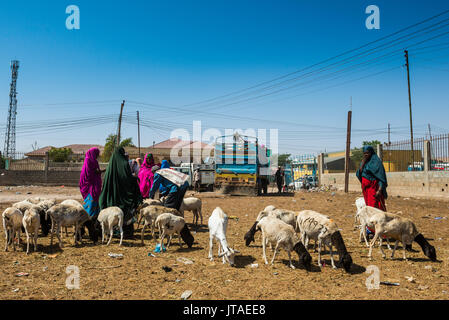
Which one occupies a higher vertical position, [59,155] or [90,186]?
[59,155]

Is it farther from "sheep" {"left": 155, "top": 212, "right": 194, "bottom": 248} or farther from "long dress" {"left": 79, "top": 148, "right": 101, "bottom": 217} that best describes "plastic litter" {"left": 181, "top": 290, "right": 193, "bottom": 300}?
"long dress" {"left": 79, "top": 148, "right": 101, "bottom": 217}

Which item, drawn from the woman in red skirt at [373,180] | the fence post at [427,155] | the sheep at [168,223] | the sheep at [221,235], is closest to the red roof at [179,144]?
the fence post at [427,155]

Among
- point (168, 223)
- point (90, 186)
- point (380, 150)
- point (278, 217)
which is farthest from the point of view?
point (380, 150)

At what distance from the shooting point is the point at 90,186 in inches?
311

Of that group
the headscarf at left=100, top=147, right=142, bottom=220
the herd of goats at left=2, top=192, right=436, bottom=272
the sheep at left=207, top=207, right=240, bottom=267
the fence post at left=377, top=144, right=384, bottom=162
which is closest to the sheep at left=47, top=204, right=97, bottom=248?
the herd of goats at left=2, top=192, right=436, bottom=272

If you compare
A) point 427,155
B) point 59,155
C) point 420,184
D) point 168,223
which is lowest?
point 168,223

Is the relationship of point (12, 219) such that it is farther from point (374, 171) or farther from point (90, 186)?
point (374, 171)

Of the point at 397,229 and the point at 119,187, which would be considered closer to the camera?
the point at 397,229

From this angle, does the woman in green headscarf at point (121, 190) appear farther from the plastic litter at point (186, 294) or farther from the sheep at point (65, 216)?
the plastic litter at point (186, 294)

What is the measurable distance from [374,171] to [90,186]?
6816 mm

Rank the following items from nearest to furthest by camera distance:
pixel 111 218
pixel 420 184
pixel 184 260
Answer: pixel 184 260 → pixel 111 218 → pixel 420 184

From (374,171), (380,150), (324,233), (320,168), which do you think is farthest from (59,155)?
(324,233)

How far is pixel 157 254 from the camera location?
6266 mm
